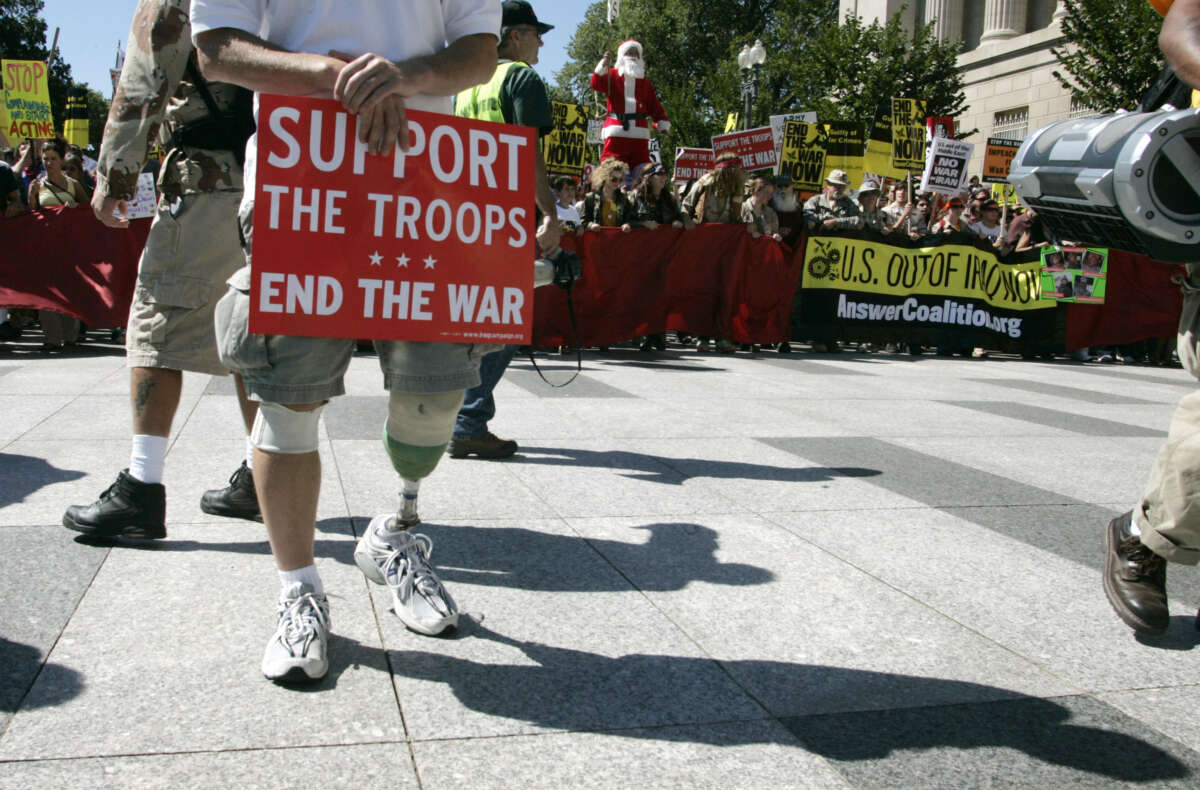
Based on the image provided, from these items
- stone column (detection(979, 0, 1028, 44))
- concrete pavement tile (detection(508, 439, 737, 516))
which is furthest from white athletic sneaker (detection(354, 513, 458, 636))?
stone column (detection(979, 0, 1028, 44))

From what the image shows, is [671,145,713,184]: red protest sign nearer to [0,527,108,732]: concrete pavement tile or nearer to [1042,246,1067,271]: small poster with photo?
[1042,246,1067,271]: small poster with photo

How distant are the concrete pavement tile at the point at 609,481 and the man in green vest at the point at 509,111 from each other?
0.22 meters

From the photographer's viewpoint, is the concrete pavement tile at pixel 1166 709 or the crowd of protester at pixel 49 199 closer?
the concrete pavement tile at pixel 1166 709

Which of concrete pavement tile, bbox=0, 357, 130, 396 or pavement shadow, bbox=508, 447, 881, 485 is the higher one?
pavement shadow, bbox=508, 447, 881, 485

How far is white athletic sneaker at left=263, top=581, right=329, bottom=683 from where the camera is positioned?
224 cm

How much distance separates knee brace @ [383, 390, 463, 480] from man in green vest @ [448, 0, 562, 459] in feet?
4.23

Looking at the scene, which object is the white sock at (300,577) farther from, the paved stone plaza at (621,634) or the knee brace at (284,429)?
the knee brace at (284,429)

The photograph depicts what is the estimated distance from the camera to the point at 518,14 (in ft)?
14.8

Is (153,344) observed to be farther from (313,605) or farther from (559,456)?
(559,456)

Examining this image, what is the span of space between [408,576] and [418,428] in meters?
0.38

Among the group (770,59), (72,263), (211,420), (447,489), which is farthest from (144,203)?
(770,59)

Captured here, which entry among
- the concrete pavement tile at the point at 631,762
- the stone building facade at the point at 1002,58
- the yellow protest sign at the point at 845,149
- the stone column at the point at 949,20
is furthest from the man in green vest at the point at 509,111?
the stone column at the point at 949,20

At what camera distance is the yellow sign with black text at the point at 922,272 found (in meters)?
12.2

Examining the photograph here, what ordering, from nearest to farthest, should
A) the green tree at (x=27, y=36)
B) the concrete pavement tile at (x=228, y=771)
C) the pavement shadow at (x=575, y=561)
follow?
the concrete pavement tile at (x=228, y=771)
the pavement shadow at (x=575, y=561)
the green tree at (x=27, y=36)
